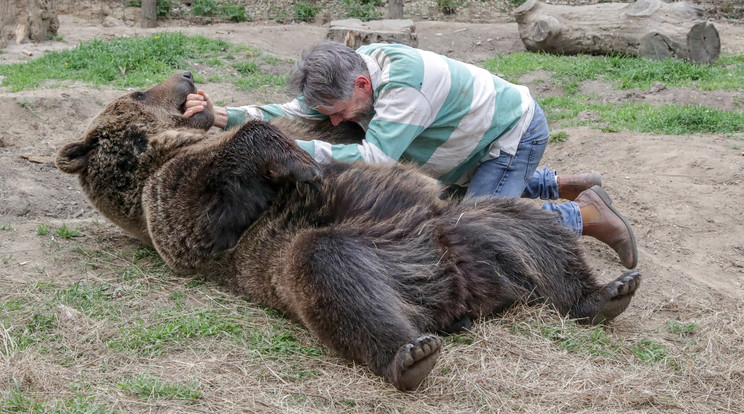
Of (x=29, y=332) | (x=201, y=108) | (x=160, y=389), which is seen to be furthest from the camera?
(x=201, y=108)

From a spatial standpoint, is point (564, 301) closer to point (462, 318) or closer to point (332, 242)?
point (462, 318)

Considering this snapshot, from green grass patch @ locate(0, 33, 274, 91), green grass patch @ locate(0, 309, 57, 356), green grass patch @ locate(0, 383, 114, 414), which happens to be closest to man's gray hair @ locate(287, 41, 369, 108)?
green grass patch @ locate(0, 309, 57, 356)

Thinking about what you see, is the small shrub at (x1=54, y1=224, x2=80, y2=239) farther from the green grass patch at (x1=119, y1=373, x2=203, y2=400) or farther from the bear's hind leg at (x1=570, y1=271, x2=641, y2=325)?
the bear's hind leg at (x1=570, y1=271, x2=641, y2=325)

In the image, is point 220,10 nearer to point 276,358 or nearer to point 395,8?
point 395,8

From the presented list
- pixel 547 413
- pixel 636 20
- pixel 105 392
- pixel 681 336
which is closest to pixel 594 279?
pixel 681 336

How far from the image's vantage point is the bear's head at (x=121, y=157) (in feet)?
14.8

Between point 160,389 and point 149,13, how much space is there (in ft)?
50.4

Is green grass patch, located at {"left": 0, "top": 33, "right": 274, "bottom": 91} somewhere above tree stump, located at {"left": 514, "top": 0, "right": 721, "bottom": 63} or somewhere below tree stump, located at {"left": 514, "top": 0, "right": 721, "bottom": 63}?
below

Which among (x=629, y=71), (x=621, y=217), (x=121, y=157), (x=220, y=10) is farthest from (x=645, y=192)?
(x=220, y=10)

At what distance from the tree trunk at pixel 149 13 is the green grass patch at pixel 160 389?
15044mm

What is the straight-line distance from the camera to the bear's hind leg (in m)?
3.86

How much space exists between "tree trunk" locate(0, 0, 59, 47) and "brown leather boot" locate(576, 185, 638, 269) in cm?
1032

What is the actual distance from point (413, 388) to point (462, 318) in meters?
0.67

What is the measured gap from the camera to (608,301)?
3.88 metres
